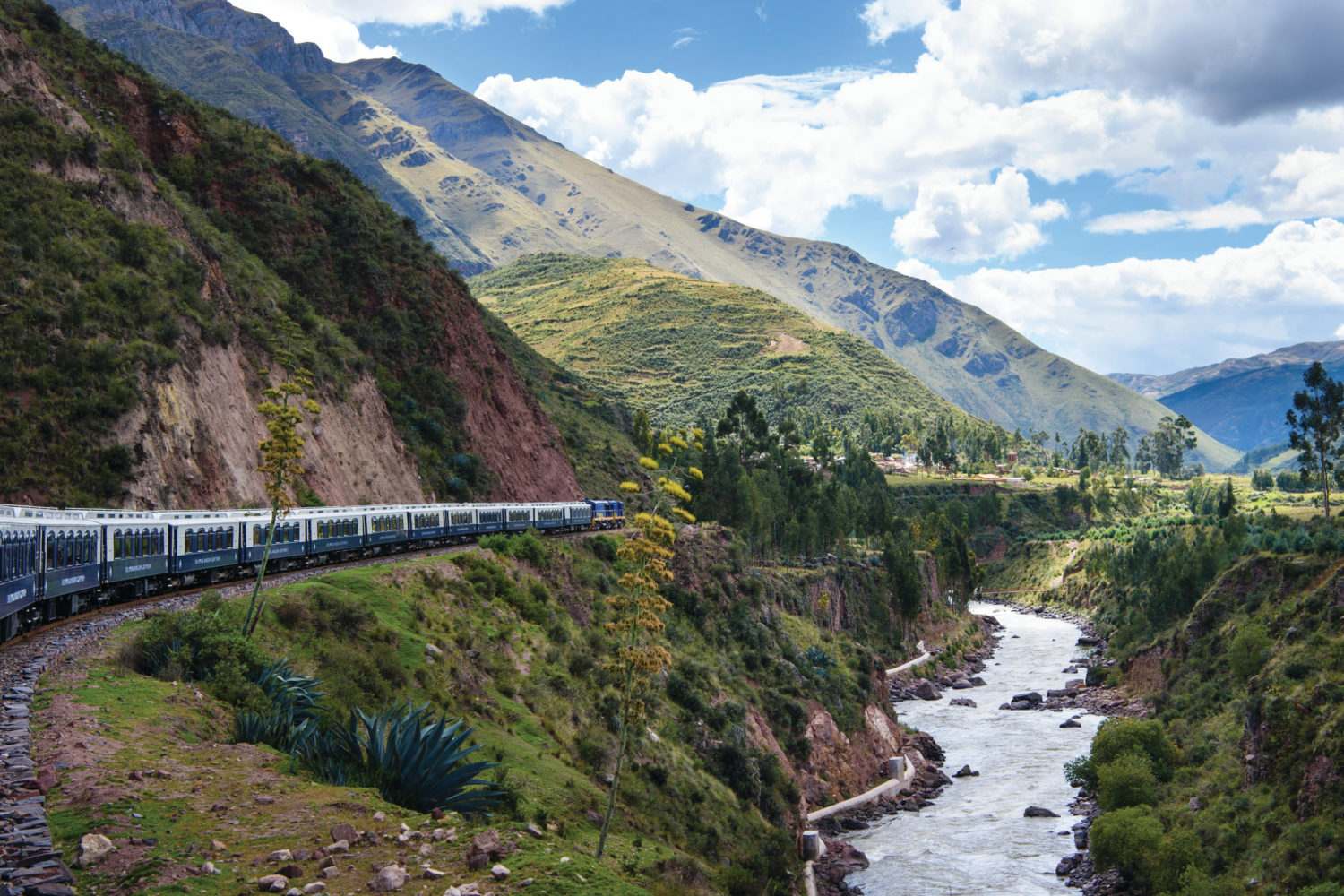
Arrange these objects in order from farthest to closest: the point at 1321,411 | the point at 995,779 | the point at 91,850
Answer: the point at 1321,411, the point at 995,779, the point at 91,850

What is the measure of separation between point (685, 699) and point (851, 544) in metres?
85.7

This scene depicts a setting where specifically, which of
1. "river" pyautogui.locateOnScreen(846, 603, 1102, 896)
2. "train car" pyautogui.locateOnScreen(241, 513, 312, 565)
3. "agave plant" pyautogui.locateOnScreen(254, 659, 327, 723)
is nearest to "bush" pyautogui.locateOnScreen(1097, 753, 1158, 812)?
"river" pyautogui.locateOnScreen(846, 603, 1102, 896)

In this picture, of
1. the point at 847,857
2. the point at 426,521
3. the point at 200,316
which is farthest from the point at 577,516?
the point at 847,857

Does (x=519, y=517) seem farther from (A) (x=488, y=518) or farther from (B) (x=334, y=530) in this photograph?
(B) (x=334, y=530)

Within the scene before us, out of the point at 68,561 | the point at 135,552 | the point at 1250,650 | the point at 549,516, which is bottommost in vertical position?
the point at 1250,650

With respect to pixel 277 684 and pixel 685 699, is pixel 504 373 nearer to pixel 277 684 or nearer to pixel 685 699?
pixel 685 699

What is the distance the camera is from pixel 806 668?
57625 millimetres

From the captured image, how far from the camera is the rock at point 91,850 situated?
35.1 ft

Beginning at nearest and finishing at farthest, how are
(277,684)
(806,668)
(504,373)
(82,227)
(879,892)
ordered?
(277,684), (879,892), (82,227), (806,668), (504,373)

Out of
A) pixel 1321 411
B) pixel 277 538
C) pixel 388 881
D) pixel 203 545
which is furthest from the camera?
pixel 1321 411

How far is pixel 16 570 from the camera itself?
21156 mm

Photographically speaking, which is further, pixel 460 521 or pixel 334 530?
pixel 460 521

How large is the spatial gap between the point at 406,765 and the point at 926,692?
242ft

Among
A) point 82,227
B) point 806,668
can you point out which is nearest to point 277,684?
point 82,227
